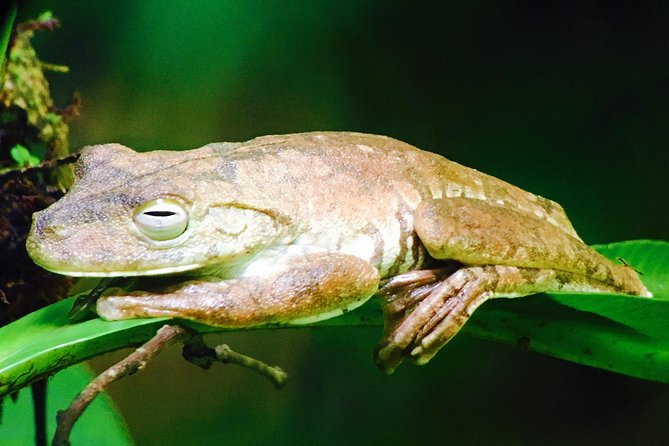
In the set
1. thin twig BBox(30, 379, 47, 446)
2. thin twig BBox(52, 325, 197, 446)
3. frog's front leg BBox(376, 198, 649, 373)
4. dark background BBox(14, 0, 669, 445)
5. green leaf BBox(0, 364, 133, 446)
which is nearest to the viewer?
thin twig BBox(52, 325, 197, 446)

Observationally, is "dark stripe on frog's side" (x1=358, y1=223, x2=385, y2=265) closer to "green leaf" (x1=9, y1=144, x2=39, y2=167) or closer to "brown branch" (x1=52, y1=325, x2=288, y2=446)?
"brown branch" (x1=52, y1=325, x2=288, y2=446)

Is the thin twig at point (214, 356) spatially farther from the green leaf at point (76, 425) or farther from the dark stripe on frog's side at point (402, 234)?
the green leaf at point (76, 425)

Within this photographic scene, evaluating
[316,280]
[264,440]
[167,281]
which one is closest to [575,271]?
[316,280]

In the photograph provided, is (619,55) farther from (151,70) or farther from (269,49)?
(151,70)

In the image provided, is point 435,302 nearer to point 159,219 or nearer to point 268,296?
point 268,296

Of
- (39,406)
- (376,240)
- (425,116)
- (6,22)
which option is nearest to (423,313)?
(376,240)

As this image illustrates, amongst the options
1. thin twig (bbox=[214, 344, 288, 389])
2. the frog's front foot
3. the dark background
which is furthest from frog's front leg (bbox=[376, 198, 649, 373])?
the dark background
